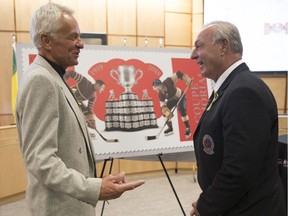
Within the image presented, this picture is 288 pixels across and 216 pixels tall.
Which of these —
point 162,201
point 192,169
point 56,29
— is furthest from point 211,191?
point 192,169

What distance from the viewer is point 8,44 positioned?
4297mm

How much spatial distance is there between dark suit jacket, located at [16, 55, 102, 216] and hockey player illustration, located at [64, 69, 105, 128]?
0.96 metres

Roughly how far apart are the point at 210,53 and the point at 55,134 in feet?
2.54

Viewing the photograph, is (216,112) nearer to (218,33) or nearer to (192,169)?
(218,33)

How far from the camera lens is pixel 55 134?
1.10 m

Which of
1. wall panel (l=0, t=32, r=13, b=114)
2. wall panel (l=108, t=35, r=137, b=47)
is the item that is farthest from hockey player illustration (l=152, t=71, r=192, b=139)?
wall panel (l=0, t=32, r=13, b=114)

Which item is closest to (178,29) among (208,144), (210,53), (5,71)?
(5,71)

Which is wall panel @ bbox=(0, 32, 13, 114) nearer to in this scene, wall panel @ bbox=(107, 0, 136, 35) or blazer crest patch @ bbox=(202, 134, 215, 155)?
wall panel @ bbox=(107, 0, 136, 35)

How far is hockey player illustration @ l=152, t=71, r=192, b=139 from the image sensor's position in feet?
8.02

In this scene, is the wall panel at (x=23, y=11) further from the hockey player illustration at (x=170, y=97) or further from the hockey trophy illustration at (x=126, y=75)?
the hockey player illustration at (x=170, y=97)

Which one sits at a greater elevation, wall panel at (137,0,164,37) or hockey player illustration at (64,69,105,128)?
wall panel at (137,0,164,37)

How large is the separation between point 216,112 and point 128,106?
1066mm

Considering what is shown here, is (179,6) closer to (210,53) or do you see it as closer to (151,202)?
(151,202)

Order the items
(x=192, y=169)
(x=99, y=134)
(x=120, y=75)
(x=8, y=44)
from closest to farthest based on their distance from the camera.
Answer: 1. (x=99, y=134)
2. (x=120, y=75)
3. (x=8, y=44)
4. (x=192, y=169)
